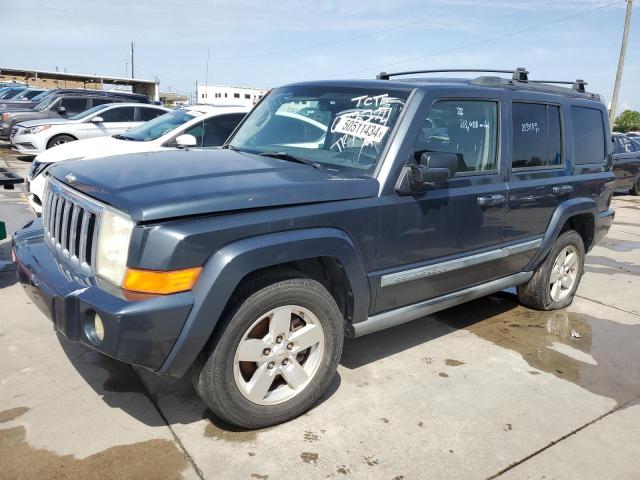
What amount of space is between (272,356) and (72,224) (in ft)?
4.17

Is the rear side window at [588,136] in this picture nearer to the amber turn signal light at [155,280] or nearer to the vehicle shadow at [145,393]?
the vehicle shadow at [145,393]

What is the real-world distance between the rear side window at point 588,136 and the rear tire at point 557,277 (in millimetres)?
706

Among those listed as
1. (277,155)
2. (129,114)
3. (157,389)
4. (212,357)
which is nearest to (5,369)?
(157,389)

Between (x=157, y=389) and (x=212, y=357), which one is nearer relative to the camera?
(x=212, y=357)

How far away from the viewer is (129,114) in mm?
12234

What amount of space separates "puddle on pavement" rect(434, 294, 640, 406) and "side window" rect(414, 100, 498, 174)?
1.46m

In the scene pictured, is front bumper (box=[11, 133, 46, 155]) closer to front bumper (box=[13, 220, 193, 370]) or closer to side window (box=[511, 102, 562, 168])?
front bumper (box=[13, 220, 193, 370])

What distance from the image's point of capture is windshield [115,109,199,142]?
7.86 metres

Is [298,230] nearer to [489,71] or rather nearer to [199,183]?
[199,183]

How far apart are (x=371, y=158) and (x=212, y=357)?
151 centimetres

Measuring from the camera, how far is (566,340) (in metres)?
4.44

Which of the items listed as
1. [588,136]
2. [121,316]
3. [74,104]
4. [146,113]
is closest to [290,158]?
[121,316]

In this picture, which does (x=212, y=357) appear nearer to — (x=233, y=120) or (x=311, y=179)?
(x=311, y=179)

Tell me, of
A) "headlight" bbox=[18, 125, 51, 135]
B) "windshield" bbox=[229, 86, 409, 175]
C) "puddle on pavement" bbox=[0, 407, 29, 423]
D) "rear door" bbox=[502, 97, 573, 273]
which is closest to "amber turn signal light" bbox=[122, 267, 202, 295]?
"puddle on pavement" bbox=[0, 407, 29, 423]
